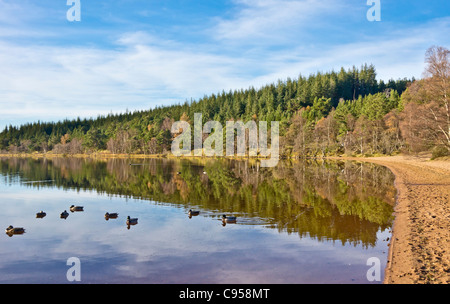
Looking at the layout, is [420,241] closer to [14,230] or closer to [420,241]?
[420,241]

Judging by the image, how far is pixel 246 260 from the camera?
12742 millimetres

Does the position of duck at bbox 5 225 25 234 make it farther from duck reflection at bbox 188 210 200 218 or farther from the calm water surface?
duck reflection at bbox 188 210 200 218

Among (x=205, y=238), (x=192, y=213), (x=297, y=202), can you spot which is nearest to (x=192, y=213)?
(x=192, y=213)

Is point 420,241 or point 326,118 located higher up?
point 326,118

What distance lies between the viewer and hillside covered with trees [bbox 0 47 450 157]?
1709 inches

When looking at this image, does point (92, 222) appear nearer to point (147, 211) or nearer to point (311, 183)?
point (147, 211)

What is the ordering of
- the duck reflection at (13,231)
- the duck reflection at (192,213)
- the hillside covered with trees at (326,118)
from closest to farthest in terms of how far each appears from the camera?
the duck reflection at (13,231) → the duck reflection at (192,213) → the hillside covered with trees at (326,118)

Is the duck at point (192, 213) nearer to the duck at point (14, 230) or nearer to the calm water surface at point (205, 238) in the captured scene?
the calm water surface at point (205, 238)

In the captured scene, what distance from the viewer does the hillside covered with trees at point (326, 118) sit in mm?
43406

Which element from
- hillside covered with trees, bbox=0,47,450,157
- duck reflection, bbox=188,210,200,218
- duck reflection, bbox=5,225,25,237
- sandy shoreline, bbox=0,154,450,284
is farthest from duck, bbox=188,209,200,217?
hillside covered with trees, bbox=0,47,450,157

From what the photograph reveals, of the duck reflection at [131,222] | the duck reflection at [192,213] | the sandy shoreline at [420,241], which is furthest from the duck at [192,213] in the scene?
the sandy shoreline at [420,241]

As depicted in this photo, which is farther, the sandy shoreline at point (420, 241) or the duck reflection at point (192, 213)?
the duck reflection at point (192, 213)

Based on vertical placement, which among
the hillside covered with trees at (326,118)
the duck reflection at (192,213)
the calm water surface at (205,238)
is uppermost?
the hillside covered with trees at (326,118)

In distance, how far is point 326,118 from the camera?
104375mm
